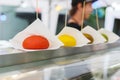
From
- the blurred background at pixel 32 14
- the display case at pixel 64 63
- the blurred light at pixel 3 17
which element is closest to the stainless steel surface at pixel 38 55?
the display case at pixel 64 63

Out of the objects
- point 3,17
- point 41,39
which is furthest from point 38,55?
point 3,17

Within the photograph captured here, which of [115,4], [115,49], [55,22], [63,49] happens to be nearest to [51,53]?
[63,49]

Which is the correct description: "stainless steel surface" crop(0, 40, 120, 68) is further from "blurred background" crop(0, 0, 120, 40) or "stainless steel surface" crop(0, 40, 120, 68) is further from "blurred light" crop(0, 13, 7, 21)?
"blurred light" crop(0, 13, 7, 21)

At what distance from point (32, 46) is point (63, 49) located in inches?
7.2

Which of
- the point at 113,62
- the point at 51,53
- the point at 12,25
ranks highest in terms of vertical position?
the point at 51,53

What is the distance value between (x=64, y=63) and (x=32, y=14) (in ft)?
7.36

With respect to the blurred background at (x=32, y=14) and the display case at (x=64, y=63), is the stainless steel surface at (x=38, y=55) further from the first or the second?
the blurred background at (x=32, y=14)

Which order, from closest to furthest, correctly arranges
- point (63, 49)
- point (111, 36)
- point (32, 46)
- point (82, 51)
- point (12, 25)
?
point (32, 46)
point (63, 49)
point (82, 51)
point (111, 36)
point (12, 25)

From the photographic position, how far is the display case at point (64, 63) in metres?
0.74

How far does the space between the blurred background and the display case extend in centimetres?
182

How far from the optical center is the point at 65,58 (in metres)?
0.95

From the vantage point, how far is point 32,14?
3051mm

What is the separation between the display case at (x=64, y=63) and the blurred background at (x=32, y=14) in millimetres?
1820

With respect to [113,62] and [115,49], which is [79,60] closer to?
[113,62]
